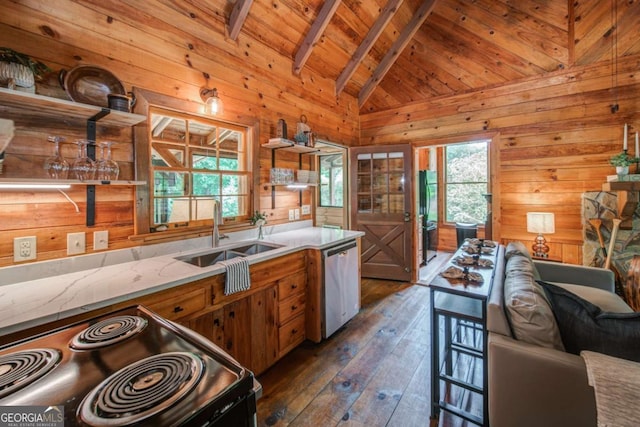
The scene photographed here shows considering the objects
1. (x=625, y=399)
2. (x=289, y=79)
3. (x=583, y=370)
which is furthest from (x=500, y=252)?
(x=289, y=79)

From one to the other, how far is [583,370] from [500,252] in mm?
1397

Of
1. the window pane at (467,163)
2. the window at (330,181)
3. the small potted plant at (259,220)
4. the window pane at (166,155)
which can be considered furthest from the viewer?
the window at (330,181)

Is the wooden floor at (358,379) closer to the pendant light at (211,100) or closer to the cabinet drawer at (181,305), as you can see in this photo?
the cabinet drawer at (181,305)

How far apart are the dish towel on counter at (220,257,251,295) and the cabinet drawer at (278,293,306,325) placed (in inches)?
18.6

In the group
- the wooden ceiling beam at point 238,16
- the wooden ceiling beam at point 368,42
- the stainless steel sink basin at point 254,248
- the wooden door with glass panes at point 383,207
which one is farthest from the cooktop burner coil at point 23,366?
the wooden ceiling beam at point 368,42

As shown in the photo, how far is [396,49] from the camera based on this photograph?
381 centimetres

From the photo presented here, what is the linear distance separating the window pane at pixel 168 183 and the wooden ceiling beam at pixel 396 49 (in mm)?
3147

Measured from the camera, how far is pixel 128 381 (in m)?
0.70

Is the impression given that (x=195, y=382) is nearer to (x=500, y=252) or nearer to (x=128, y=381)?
(x=128, y=381)

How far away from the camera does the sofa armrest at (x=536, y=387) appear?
1.16 m

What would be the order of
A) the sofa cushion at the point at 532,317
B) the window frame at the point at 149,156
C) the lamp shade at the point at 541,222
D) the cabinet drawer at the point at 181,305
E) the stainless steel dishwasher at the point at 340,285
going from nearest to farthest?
1. the sofa cushion at the point at 532,317
2. the cabinet drawer at the point at 181,305
3. the window frame at the point at 149,156
4. the stainless steel dishwasher at the point at 340,285
5. the lamp shade at the point at 541,222

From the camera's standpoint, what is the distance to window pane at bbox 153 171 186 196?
6.81ft

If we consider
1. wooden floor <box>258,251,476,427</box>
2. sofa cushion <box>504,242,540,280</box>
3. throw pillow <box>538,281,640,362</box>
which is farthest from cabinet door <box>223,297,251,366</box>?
sofa cushion <box>504,242,540,280</box>

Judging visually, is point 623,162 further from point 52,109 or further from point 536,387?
point 52,109
